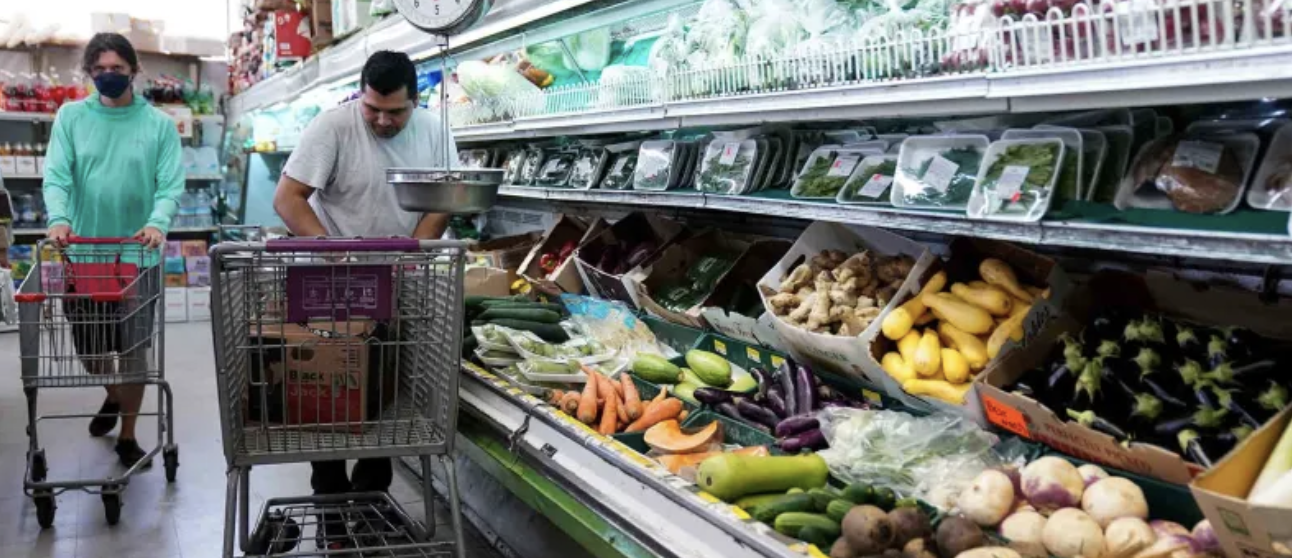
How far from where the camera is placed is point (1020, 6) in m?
2.28

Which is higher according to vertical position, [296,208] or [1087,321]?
[296,208]

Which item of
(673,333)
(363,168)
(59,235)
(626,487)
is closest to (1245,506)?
(626,487)

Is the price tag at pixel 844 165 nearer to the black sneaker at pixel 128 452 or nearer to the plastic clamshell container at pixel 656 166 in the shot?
the plastic clamshell container at pixel 656 166

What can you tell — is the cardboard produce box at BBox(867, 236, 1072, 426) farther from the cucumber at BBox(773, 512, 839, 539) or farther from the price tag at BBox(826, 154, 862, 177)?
the cucumber at BBox(773, 512, 839, 539)

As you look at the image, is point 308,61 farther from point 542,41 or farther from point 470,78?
point 542,41

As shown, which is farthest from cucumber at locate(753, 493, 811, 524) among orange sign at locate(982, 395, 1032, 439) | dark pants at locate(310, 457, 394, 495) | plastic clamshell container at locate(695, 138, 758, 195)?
dark pants at locate(310, 457, 394, 495)

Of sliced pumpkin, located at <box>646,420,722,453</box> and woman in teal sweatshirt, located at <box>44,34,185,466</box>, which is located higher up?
woman in teal sweatshirt, located at <box>44,34,185,466</box>

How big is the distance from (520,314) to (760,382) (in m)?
1.23

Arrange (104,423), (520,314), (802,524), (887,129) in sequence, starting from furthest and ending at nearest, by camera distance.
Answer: (104,423) < (520,314) < (887,129) < (802,524)

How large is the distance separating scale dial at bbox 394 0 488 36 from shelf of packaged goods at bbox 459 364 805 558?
4.36 ft

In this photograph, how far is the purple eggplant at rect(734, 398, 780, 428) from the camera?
3.07 metres

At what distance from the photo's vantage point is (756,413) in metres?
3.11

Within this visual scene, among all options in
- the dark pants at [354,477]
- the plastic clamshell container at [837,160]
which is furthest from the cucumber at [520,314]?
the plastic clamshell container at [837,160]

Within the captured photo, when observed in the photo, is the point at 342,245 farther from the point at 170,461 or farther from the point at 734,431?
the point at 170,461
